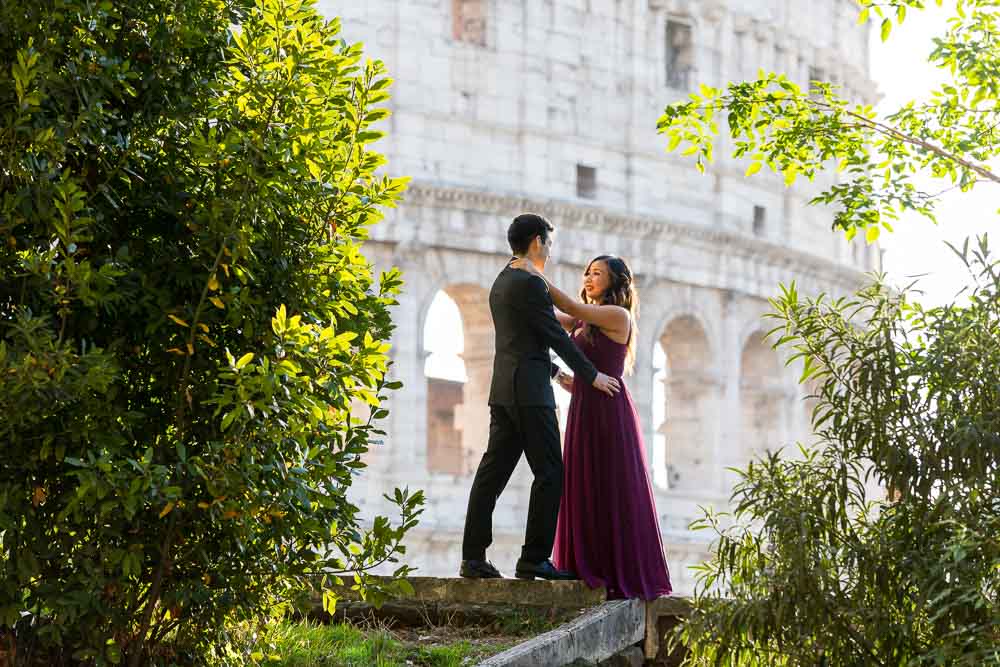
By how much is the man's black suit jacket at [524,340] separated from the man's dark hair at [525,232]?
0.14 metres

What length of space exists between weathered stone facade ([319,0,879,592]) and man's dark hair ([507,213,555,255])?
20405 mm

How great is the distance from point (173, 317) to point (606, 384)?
3.51 metres

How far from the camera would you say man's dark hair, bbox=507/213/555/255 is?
8.84 meters

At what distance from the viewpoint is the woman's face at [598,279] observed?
9250 mm

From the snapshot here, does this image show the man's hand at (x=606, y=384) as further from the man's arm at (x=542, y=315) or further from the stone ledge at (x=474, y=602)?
the stone ledge at (x=474, y=602)

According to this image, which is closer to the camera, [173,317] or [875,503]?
[173,317]

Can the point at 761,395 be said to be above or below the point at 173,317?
above

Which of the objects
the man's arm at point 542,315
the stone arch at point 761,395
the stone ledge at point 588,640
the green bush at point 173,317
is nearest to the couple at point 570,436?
the man's arm at point 542,315

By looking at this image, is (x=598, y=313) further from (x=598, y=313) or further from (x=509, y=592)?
(x=509, y=592)

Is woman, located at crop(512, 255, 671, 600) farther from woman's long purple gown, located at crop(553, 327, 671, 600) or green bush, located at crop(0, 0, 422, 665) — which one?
green bush, located at crop(0, 0, 422, 665)

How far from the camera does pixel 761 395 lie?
37.3m

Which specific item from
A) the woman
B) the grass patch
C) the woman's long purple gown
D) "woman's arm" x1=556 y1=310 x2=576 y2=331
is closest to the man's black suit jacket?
the woman

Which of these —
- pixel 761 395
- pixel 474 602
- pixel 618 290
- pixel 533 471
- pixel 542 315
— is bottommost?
pixel 474 602

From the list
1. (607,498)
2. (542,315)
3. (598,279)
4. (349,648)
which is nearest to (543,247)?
(542,315)
